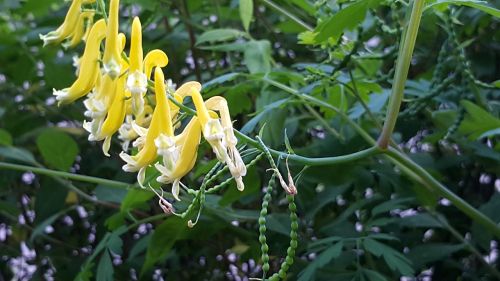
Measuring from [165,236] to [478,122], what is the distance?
0.55m

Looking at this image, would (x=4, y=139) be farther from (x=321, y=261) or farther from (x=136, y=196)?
(x=321, y=261)

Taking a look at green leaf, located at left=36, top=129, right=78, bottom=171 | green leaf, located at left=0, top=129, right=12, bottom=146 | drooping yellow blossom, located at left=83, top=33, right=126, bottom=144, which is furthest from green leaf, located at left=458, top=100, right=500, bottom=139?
green leaf, located at left=0, top=129, right=12, bottom=146

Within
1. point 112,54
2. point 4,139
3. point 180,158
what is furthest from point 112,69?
point 4,139

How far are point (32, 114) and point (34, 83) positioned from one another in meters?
0.08

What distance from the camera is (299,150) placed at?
1461 millimetres

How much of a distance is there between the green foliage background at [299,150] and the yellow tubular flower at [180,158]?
0.17 metres

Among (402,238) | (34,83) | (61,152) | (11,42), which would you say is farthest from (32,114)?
(402,238)

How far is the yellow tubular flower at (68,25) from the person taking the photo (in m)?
1.15

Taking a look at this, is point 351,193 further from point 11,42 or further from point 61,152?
point 11,42

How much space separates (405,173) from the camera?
4.58ft

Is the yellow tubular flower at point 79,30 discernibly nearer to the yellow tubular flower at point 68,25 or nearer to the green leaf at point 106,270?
the yellow tubular flower at point 68,25

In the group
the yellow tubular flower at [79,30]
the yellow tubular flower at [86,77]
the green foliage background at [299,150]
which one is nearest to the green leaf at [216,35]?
the green foliage background at [299,150]

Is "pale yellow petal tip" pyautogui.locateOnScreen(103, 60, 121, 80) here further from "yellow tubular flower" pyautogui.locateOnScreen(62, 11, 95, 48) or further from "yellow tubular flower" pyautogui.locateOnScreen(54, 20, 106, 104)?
"yellow tubular flower" pyautogui.locateOnScreen(62, 11, 95, 48)

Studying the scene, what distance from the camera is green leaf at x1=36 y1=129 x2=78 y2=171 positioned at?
160cm
